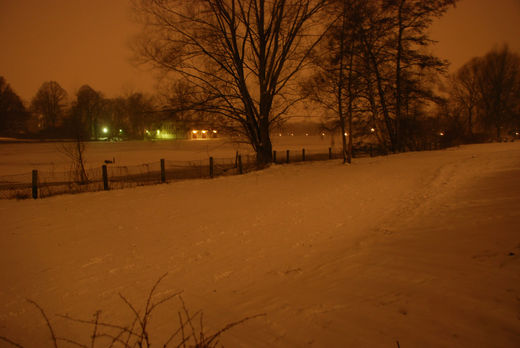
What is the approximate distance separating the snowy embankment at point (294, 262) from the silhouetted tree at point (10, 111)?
6412 centimetres

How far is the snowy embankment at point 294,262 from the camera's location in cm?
285

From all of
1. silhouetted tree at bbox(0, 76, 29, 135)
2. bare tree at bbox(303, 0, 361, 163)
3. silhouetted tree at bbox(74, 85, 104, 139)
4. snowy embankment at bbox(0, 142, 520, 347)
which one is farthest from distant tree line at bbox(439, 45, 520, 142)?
silhouetted tree at bbox(0, 76, 29, 135)

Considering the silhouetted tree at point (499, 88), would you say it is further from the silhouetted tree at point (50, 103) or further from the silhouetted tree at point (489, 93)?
the silhouetted tree at point (50, 103)

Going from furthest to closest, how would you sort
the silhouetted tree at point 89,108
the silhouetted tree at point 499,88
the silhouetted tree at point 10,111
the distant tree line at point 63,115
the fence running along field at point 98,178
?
the silhouetted tree at point 89,108 < the distant tree line at point 63,115 < the silhouetted tree at point 10,111 < the silhouetted tree at point 499,88 < the fence running along field at point 98,178

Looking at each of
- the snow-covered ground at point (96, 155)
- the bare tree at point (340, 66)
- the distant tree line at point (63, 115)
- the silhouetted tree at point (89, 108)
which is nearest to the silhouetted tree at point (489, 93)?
the snow-covered ground at point (96, 155)

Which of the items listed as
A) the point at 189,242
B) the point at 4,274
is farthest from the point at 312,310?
the point at 4,274

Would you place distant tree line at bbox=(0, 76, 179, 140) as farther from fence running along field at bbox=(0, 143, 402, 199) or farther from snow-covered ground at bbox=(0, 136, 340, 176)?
fence running along field at bbox=(0, 143, 402, 199)

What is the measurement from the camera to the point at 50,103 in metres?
69.2

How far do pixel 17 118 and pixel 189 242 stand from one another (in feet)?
240

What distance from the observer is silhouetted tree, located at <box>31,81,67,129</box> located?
68062 millimetres

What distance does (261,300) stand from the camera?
12.8ft

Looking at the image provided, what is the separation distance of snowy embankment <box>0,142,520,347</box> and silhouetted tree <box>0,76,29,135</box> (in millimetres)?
64120

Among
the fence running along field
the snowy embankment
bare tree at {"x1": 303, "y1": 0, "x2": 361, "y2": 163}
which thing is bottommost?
the snowy embankment

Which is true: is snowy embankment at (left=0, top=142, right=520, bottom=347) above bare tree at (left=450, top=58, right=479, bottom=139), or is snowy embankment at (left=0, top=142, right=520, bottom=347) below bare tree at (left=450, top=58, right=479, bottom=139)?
below
